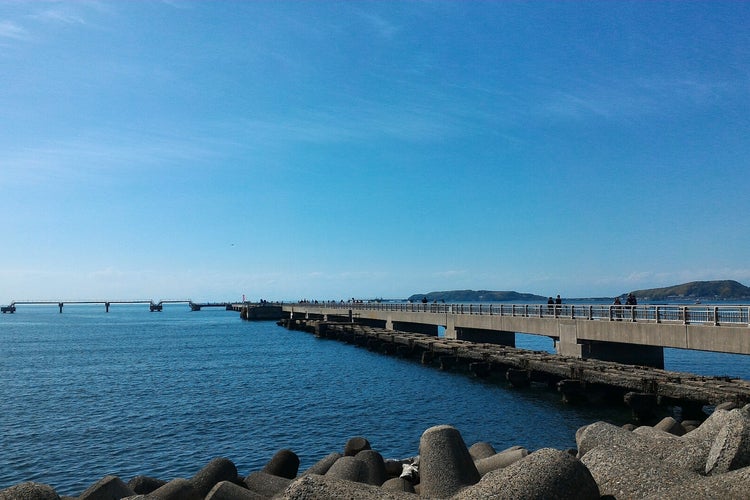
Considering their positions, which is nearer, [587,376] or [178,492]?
[178,492]

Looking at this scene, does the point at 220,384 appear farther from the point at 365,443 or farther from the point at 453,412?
the point at 365,443

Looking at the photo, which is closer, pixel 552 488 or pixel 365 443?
pixel 552 488

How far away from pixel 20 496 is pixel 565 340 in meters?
29.7

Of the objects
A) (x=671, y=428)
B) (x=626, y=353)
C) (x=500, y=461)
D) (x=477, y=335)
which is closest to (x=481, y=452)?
(x=500, y=461)

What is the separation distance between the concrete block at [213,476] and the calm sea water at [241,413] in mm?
6588

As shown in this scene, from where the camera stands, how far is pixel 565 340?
3381cm

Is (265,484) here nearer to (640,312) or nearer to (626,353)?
(640,312)

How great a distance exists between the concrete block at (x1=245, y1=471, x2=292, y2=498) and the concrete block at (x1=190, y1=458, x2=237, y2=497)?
55cm

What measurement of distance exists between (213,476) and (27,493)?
3.55 metres

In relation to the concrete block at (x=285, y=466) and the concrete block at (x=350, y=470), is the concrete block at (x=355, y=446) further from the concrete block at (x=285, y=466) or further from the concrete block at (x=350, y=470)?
the concrete block at (x=350, y=470)

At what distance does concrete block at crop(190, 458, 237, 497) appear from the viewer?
11.0 metres

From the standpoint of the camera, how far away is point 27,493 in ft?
27.3

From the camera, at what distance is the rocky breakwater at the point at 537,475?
6.69 meters

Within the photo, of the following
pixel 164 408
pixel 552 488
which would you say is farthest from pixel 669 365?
pixel 552 488
